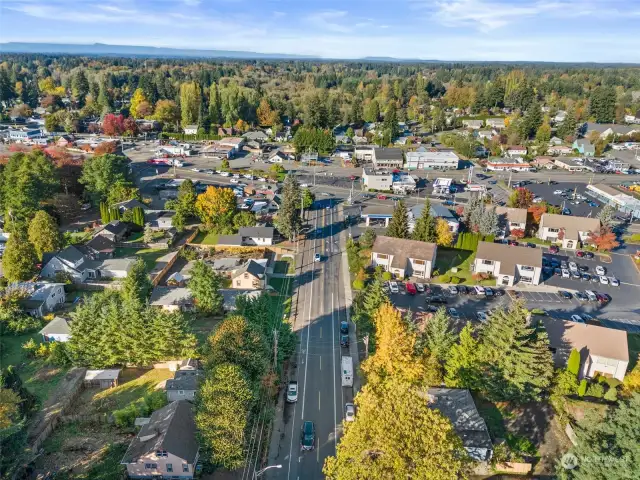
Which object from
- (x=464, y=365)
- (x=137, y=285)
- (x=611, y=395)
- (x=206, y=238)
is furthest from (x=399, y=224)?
(x=137, y=285)

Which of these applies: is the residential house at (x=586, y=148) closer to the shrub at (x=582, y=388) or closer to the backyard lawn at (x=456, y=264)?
the backyard lawn at (x=456, y=264)

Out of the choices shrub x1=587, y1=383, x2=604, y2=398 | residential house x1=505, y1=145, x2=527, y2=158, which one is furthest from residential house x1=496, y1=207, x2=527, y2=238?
residential house x1=505, y1=145, x2=527, y2=158

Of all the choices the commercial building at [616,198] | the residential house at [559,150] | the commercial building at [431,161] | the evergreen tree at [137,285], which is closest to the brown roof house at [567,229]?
the commercial building at [616,198]

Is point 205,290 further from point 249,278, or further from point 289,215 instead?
point 289,215

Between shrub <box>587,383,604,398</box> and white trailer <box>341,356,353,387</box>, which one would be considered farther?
white trailer <box>341,356,353,387</box>

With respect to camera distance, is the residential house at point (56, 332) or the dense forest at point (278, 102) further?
the dense forest at point (278, 102)

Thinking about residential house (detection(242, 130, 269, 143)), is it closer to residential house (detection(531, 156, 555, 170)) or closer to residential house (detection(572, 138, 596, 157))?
residential house (detection(531, 156, 555, 170))
